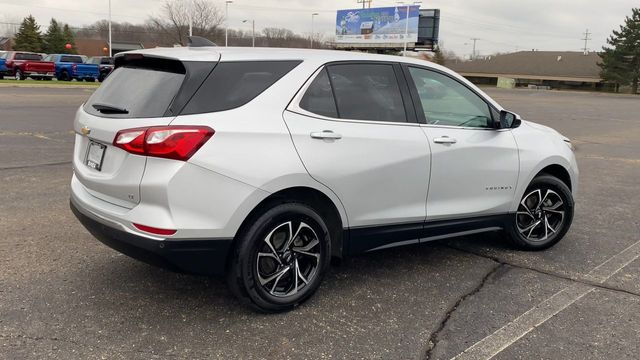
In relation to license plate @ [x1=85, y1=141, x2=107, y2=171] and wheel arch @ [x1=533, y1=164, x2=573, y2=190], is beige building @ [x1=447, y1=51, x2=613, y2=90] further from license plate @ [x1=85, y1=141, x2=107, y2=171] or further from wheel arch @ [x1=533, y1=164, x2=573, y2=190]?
license plate @ [x1=85, y1=141, x2=107, y2=171]

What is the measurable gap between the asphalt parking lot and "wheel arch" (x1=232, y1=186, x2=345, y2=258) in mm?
456

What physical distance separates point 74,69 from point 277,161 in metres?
36.1

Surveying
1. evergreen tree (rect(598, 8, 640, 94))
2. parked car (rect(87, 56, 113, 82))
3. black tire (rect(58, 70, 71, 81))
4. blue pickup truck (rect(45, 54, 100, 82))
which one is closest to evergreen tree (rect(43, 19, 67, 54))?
parked car (rect(87, 56, 113, 82))

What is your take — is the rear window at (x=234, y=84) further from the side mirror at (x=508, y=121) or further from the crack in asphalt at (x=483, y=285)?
the side mirror at (x=508, y=121)

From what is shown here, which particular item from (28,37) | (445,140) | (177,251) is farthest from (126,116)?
(28,37)

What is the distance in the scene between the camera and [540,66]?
91.4 meters

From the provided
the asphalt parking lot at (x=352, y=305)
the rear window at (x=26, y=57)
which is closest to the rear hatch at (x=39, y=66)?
the rear window at (x=26, y=57)

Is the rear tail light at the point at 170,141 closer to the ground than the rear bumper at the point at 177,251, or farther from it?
farther from it

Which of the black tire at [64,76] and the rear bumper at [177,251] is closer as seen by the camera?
the rear bumper at [177,251]

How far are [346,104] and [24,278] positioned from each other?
267cm

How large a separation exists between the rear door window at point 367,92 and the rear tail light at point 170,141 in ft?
3.49

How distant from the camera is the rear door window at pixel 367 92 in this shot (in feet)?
12.9

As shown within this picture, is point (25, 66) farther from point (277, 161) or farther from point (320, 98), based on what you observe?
point (277, 161)

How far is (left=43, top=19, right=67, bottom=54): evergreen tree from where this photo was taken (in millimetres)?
71269
